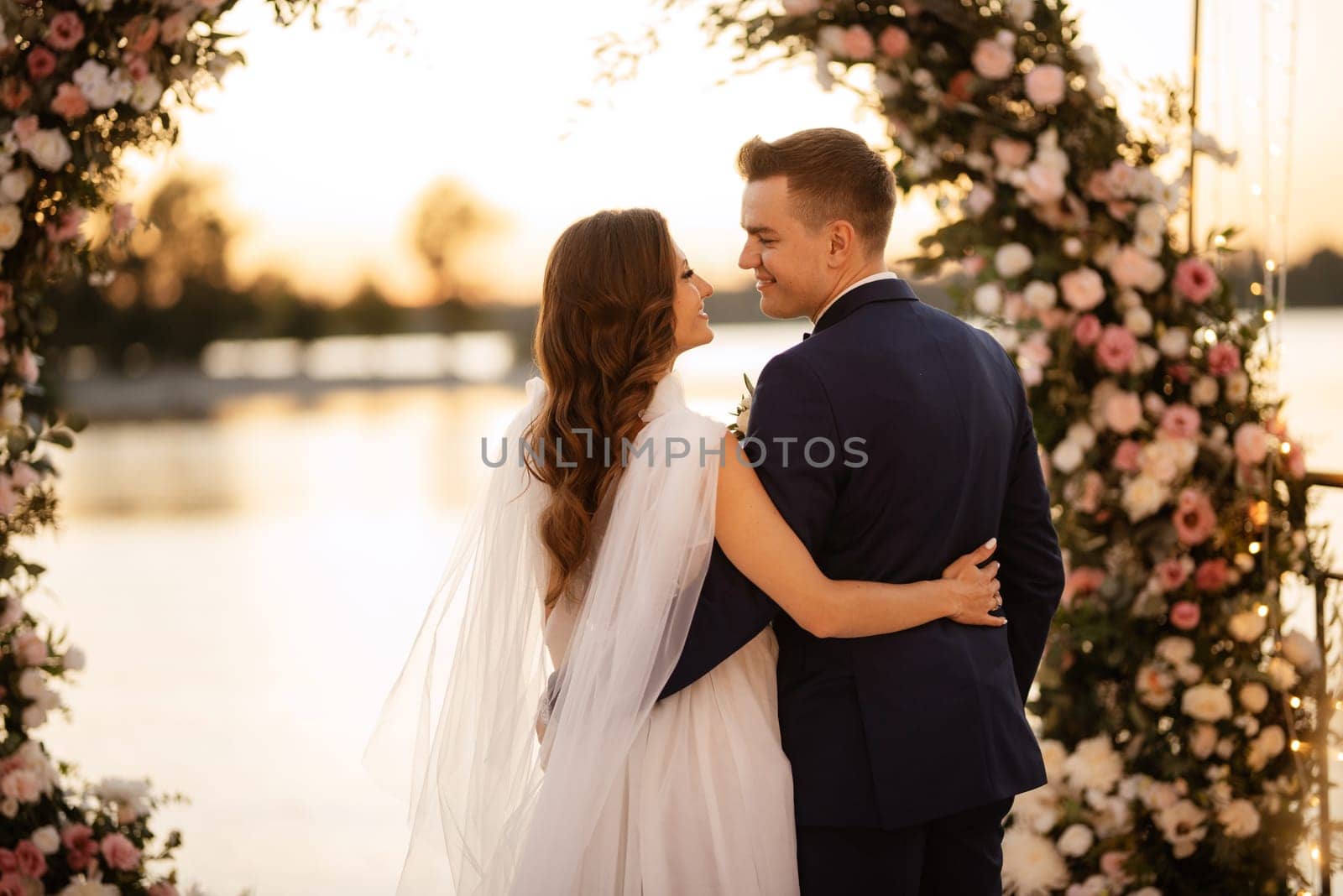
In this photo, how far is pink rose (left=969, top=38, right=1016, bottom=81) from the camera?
2.84 m

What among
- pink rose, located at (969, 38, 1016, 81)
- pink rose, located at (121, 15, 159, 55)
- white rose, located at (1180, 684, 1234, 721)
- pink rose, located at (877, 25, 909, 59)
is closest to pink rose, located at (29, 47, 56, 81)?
pink rose, located at (121, 15, 159, 55)

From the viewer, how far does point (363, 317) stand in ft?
89.8

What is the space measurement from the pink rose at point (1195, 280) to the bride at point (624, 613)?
1.26 metres

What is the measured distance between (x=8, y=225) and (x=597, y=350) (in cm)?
137

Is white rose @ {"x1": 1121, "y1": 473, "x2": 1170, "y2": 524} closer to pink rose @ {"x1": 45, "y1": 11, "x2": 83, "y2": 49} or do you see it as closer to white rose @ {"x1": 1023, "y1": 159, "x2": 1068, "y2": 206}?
white rose @ {"x1": 1023, "y1": 159, "x2": 1068, "y2": 206}

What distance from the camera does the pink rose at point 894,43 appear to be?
286 cm

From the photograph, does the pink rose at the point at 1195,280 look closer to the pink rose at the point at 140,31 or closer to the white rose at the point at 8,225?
the pink rose at the point at 140,31

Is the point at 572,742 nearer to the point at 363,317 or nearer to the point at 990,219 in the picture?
the point at 990,219

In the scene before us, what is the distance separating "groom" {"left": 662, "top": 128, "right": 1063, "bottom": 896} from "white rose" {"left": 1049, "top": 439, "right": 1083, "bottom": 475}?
988 millimetres

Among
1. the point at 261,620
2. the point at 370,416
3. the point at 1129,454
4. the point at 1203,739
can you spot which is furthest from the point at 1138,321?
the point at 370,416

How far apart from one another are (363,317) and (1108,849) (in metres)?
25.8

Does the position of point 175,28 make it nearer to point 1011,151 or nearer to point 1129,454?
point 1011,151

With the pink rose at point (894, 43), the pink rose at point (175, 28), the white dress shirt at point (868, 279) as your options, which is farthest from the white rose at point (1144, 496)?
the pink rose at point (175, 28)

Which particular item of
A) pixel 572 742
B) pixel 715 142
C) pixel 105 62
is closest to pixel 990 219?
pixel 715 142
